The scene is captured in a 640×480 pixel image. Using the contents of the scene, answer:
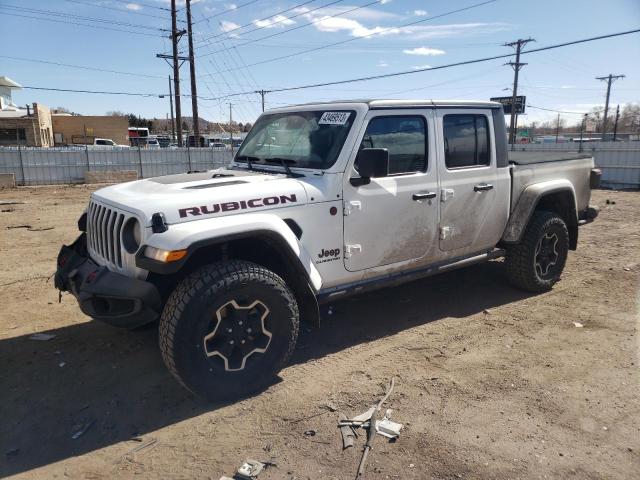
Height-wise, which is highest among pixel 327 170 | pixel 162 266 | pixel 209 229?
pixel 327 170

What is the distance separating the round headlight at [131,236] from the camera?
10.4 feet

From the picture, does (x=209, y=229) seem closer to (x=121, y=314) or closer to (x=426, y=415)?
(x=121, y=314)

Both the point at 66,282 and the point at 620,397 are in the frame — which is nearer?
the point at 620,397

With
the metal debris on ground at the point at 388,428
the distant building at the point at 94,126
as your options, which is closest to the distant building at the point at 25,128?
the distant building at the point at 94,126

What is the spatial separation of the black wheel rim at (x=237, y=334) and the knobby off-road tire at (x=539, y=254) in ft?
10.1

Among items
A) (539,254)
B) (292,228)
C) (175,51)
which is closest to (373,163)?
(292,228)

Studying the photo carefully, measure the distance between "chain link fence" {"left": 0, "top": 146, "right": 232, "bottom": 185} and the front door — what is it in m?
19.8

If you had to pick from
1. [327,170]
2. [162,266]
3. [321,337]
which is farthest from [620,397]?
[162,266]

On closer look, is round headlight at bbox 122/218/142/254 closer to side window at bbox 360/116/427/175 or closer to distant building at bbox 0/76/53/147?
side window at bbox 360/116/427/175

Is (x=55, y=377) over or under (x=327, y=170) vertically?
under

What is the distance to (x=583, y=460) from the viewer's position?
8.92ft

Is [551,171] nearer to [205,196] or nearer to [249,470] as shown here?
[205,196]

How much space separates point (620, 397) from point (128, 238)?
11.4ft

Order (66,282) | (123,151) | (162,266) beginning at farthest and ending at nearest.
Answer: (123,151) < (66,282) < (162,266)
